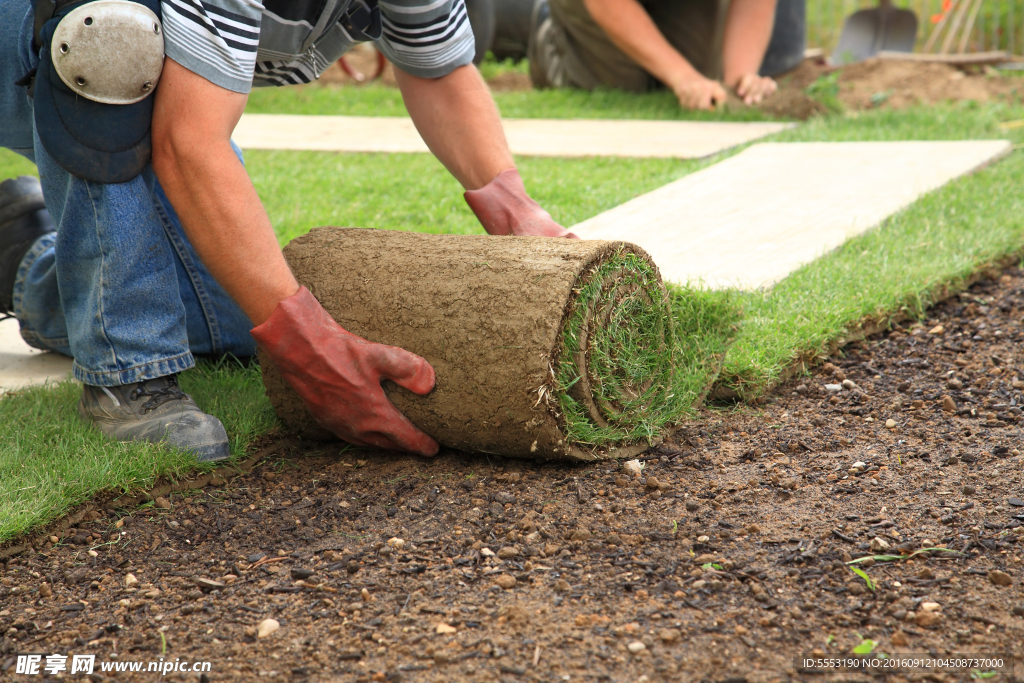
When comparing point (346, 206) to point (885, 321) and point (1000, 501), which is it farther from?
point (1000, 501)

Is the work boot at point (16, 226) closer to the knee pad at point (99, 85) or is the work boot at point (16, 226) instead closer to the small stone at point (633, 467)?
the knee pad at point (99, 85)

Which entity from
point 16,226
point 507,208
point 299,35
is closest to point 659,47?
point 507,208

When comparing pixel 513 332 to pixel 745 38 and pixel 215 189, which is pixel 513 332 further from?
pixel 745 38

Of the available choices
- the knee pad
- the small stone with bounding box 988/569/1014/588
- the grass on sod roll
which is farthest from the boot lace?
the small stone with bounding box 988/569/1014/588

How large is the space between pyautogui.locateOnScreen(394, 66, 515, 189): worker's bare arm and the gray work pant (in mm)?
3837

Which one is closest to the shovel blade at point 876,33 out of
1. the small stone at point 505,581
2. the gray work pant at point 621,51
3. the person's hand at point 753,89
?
the gray work pant at point 621,51

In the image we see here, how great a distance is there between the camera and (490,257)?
1923mm

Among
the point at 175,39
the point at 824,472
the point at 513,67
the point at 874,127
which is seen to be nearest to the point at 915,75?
the point at 874,127

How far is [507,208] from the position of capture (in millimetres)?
2348

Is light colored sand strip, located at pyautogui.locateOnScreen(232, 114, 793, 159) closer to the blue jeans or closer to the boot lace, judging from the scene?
the blue jeans

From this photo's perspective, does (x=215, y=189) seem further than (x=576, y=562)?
Yes

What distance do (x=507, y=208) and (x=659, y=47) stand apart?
3620mm

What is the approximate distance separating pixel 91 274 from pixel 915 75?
6.11 m

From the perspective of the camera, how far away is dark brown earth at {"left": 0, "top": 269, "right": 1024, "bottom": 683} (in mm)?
1351
